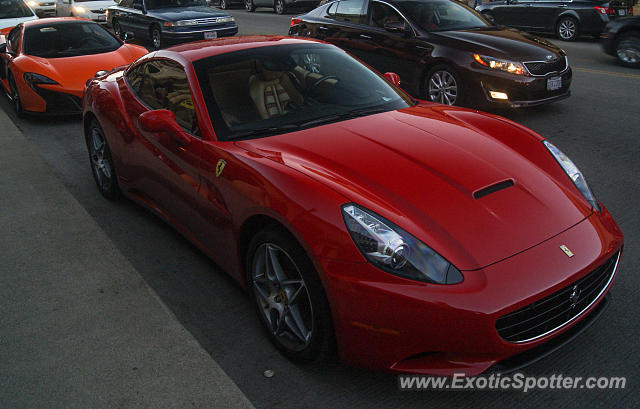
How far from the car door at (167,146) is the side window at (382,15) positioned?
5030mm

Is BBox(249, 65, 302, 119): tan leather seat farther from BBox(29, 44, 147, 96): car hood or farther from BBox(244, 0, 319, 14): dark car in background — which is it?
BBox(244, 0, 319, 14): dark car in background

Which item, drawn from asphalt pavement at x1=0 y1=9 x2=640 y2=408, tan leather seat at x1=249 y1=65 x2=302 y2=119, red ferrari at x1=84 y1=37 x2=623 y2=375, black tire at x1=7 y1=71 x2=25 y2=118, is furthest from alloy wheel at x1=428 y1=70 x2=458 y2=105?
black tire at x1=7 y1=71 x2=25 y2=118

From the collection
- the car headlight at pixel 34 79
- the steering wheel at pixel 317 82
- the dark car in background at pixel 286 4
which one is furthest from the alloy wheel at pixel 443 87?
the dark car in background at pixel 286 4

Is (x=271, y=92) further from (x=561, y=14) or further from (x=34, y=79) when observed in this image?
(x=561, y=14)

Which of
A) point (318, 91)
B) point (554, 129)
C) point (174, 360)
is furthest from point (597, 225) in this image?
point (554, 129)

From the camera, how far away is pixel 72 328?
3713 mm

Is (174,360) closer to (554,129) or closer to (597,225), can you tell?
(597,225)

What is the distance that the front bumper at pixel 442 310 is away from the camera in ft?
8.58

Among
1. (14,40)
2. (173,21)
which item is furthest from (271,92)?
(173,21)

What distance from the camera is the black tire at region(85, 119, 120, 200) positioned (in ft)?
18.2

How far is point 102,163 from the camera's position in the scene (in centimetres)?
575

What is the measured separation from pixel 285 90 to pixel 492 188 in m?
1.67

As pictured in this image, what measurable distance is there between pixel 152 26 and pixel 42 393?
46.0 ft

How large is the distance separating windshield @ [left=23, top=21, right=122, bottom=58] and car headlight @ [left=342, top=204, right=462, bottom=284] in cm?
815
